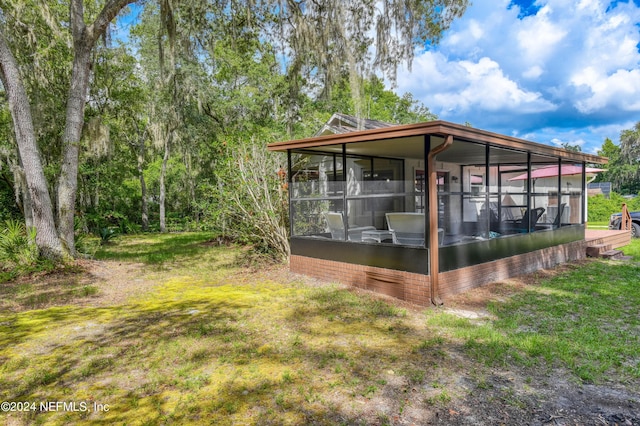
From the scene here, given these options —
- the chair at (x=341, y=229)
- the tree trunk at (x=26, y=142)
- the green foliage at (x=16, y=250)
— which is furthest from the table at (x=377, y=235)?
the green foliage at (x=16, y=250)

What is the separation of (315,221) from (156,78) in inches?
531

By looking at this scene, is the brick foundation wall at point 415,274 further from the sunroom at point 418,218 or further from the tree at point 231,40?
the tree at point 231,40

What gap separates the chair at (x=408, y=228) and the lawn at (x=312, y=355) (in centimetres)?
98

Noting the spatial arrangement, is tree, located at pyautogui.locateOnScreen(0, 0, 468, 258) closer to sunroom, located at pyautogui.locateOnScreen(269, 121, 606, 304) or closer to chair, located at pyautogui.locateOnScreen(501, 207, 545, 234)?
sunroom, located at pyautogui.locateOnScreen(269, 121, 606, 304)

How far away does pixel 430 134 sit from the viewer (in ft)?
17.5

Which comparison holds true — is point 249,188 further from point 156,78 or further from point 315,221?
point 156,78

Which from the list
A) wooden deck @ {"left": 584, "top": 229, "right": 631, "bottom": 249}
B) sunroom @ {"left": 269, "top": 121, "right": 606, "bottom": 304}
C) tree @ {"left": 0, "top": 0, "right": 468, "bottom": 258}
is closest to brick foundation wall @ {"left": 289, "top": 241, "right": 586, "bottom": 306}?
sunroom @ {"left": 269, "top": 121, "right": 606, "bottom": 304}

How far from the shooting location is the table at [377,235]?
21.6ft

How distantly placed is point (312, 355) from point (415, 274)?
237 cm

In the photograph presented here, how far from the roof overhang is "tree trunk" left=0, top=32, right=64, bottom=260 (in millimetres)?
4945

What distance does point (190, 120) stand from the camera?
18.6 meters

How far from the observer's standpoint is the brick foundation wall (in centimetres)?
564

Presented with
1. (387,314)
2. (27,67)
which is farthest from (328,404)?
(27,67)

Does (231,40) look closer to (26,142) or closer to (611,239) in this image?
(26,142)
